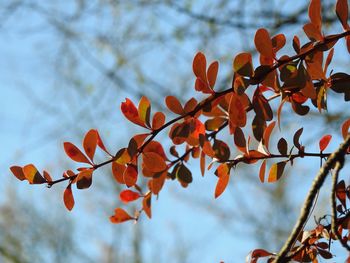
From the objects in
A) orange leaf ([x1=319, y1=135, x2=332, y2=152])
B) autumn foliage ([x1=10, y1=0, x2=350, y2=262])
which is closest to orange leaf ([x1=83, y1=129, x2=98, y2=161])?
autumn foliage ([x1=10, y1=0, x2=350, y2=262])

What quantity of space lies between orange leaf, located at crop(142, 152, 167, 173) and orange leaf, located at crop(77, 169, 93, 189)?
58mm

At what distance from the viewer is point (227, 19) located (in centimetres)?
285

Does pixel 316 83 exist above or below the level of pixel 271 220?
below

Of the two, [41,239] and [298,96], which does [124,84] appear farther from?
[41,239]

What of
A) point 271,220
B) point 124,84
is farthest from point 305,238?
point 271,220

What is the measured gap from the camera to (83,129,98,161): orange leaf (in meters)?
0.67

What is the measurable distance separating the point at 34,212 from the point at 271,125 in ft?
23.7

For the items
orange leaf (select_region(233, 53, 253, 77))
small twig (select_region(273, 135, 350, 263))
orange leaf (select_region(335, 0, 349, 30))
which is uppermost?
orange leaf (select_region(335, 0, 349, 30))

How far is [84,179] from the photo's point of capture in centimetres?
66

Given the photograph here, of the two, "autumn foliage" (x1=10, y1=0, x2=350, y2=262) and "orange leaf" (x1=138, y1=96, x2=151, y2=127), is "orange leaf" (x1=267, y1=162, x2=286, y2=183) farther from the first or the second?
"orange leaf" (x1=138, y1=96, x2=151, y2=127)

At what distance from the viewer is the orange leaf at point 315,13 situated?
62 centimetres

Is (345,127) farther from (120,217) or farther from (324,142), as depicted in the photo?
(120,217)

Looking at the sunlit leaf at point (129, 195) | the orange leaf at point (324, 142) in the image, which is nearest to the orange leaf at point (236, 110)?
the orange leaf at point (324, 142)

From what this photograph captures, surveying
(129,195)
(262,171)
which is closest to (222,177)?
(262,171)
